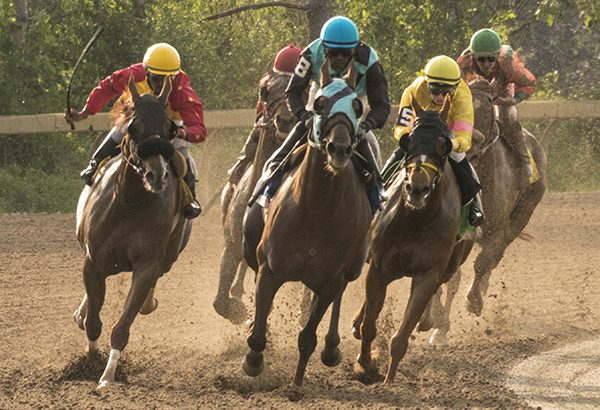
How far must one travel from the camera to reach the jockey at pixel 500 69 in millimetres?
8023

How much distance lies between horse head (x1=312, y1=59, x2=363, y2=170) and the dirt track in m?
1.57

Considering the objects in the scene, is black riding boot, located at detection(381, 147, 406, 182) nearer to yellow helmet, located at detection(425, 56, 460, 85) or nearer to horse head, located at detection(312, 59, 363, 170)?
yellow helmet, located at detection(425, 56, 460, 85)

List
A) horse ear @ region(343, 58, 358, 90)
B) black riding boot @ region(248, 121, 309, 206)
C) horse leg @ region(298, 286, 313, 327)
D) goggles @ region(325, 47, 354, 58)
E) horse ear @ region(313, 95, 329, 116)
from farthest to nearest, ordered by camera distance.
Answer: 1. horse leg @ region(298, 286, 313, 327)
2. black riding boot @ region(248, 121, 309, 206)
3. goggles @ region(325, 47, 354, 58)
4. horse ear @ region(343, 58, 358, 90)
5. horse ear @ region(313, 95, 329, 116)

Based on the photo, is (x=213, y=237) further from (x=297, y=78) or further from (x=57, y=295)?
(x=297, y=78)

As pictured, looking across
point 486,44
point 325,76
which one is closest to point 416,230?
point 325,76

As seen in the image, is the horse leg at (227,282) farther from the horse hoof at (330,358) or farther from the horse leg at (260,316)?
the horse leg at (260,316)

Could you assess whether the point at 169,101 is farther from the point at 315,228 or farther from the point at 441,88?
the point at 441,88

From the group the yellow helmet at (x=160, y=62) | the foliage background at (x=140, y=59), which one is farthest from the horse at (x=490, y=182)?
the foliage background at (x=140, y=59)

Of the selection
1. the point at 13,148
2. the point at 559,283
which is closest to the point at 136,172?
the point at 559,283

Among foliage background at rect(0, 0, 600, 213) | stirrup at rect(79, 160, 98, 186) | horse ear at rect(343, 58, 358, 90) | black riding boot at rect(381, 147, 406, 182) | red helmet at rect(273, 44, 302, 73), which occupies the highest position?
horse ear at rect(343, 58, 358, 90)

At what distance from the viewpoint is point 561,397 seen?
6016 millimetres

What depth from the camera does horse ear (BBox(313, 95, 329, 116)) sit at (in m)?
5.24

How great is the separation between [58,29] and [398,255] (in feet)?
46.2

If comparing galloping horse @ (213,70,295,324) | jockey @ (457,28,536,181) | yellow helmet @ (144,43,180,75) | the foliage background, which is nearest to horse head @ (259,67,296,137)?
galloping horse @ (213,70,295,324)
